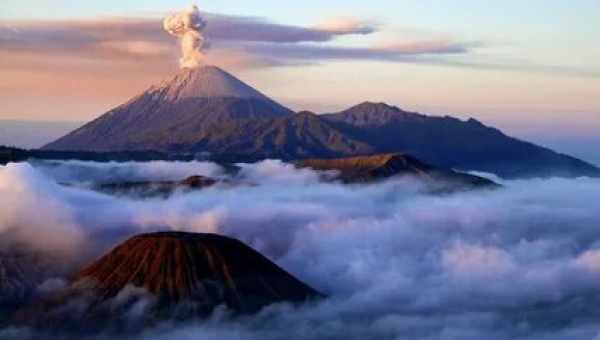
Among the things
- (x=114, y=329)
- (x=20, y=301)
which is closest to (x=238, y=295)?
(x=114, y=329)

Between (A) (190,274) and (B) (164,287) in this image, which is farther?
(A) (190,274)

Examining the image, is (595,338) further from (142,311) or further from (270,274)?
(142,311)

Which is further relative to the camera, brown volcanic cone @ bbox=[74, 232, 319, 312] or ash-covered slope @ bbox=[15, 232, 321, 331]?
brown volcanic cone @ bbox=[74, 232, 319, 312]

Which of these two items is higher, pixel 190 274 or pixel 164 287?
pixel 190 274

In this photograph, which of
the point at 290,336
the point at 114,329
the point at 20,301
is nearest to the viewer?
the point at 114,329

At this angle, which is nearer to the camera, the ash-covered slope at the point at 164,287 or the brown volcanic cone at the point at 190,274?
the ash-covered slope at the point at 164,287
